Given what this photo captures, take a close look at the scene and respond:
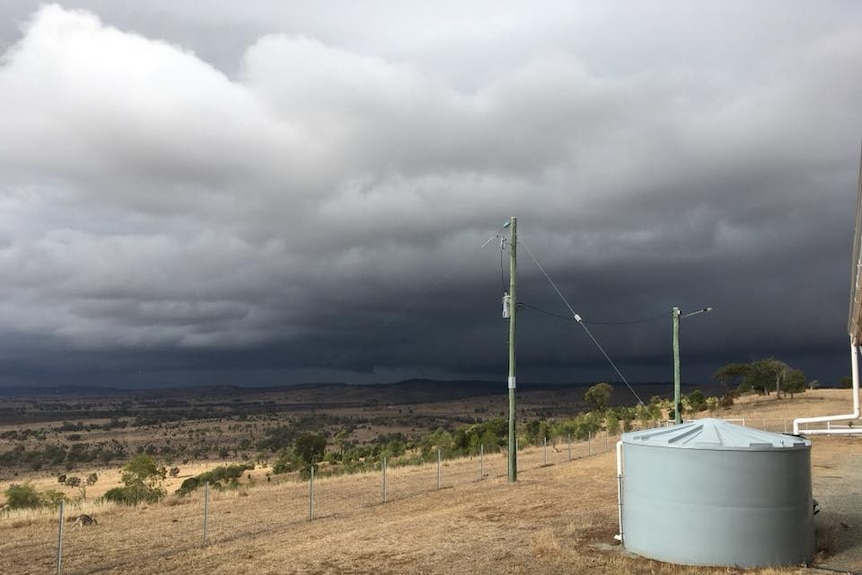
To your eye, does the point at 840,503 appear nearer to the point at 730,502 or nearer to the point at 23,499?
the point at 730,502

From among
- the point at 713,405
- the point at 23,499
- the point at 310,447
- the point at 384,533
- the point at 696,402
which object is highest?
the point at 384,533

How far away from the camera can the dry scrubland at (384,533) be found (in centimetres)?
1405

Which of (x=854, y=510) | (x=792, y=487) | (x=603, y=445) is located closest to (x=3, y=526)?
(x=792, y=487)

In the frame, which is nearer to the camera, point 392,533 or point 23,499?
point 392,533

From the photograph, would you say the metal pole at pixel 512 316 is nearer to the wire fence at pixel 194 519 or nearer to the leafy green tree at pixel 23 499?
the wire fence at pixel 194 519

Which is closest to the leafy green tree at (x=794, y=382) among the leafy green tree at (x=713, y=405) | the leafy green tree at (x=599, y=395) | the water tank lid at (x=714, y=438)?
the leafy green tree at (x=713, y=405)

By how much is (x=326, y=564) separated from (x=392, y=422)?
130m

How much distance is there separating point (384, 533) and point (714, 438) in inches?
340

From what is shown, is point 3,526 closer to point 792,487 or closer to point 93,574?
point 93,574

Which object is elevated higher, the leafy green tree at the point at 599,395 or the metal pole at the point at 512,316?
the metal pole at the point at 512,316

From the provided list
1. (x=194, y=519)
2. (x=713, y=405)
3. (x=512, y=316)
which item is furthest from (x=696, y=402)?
(x=194, y=519)

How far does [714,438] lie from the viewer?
13.5 metres

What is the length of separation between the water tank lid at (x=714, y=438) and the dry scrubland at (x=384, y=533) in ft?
7.38

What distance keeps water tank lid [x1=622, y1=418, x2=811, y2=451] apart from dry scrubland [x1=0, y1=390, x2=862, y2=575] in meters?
2.25
